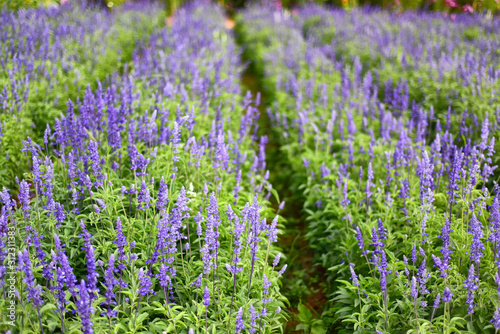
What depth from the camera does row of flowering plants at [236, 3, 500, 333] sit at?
3070 millimetres

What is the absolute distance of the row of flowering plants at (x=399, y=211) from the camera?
3.07 metres

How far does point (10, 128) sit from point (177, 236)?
3.17 meters

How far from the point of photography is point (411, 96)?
7574 millimetres

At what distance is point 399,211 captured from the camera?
4.26 m

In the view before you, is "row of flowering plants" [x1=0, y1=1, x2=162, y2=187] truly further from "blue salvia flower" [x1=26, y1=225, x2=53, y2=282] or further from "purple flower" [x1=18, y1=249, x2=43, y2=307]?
"purple flower" [x1=18, y1=249, x2=43, y2=307]

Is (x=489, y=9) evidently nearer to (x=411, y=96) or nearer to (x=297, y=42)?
(x=297, y=42)

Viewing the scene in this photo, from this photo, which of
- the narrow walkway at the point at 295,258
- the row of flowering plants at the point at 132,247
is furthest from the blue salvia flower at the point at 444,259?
the narrow walkway at the point at 295,258

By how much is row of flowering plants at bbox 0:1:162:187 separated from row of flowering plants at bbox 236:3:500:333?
3.12m

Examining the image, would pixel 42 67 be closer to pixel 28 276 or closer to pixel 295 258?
pixel 295 258

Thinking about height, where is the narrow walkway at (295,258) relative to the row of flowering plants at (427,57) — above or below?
below

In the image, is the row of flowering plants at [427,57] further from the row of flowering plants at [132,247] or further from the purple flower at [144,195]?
A: the purple flower at [144,195]

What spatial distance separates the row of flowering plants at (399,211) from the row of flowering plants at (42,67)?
10.2ft

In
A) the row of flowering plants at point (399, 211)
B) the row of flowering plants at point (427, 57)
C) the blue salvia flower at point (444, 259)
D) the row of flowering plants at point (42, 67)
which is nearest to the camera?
the blue salvia flower at point (444, 259)

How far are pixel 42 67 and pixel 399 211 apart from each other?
18.4 feet
